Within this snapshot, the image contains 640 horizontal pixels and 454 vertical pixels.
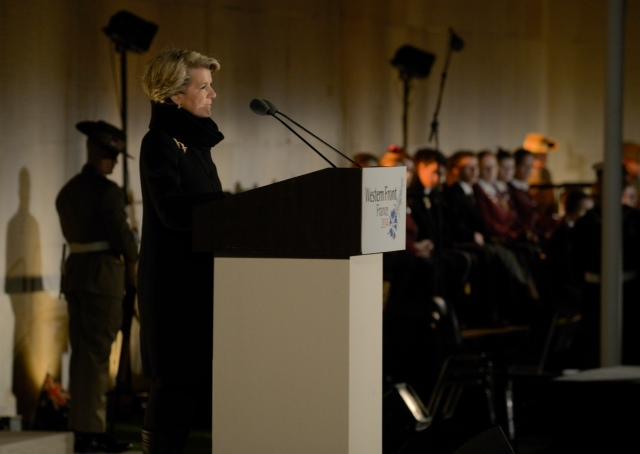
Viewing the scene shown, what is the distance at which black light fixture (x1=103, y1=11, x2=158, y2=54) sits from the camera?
7.12m

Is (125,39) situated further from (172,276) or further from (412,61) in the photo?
(172,276)

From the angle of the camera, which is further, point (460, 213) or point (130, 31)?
point (460, 213)

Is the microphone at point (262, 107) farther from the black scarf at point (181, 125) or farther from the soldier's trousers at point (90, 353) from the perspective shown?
the soldier's trousers at point (90, 353)

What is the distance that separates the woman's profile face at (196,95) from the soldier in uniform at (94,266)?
2.80 meters

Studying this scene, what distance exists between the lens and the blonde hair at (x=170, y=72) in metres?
3.54

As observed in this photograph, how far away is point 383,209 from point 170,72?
2.58 ft

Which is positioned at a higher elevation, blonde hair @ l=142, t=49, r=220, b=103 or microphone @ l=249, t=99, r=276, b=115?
blonde hair @ l=142, t=49, r=220, b=103

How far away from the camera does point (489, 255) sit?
9.08 metres

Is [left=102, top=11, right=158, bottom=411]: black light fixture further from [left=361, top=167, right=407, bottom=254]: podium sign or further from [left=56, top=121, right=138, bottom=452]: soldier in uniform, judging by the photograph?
[left=361, top=167, right=407, bottom=254]: podium sign

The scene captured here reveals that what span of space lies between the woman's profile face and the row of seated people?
153 inches

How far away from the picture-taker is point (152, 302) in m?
3.53

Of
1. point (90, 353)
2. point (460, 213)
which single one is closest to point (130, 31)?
point (90, 353)

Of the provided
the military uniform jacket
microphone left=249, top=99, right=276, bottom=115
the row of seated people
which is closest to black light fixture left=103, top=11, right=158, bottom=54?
the military uniform jacket

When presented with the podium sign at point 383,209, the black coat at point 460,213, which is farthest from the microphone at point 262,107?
the black coat at point 460,213
